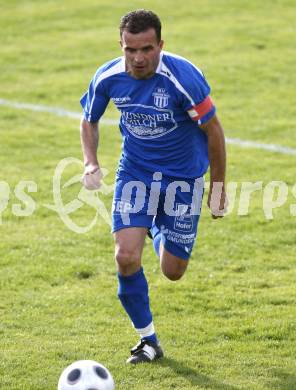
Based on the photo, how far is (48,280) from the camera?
29.8 ft

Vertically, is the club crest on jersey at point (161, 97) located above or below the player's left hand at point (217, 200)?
above

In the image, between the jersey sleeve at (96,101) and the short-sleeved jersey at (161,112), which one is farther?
the jersey sleeve at (96,101)

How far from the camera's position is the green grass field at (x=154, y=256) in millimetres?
7367

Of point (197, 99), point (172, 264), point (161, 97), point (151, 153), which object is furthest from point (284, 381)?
point (161, 97)

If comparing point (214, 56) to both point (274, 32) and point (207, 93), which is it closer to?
point (274, 32)

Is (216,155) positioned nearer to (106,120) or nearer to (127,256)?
(127,256)

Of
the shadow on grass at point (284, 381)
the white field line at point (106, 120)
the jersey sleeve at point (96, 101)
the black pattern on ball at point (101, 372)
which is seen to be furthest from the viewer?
the white field line at point (106, 120)

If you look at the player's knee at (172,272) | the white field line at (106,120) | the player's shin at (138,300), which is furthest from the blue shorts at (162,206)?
the white field line at (106,120)

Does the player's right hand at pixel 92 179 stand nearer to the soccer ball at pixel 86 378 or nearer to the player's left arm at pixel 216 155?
the player's left arm at pixel 216 155

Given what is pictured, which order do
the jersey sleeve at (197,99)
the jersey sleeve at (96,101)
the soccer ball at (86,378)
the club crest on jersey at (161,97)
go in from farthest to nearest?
the jersey sleeve at (96,101) < the club crest on jersey at (161,97) < the jersey sleeve at (197,99) < the soccer ball at (86,378)

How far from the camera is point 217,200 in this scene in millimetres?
7344

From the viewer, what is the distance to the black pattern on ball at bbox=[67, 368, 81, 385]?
6281 mm

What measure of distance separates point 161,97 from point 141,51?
40 cm

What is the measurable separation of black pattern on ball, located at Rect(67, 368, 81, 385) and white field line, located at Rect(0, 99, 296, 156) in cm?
682
